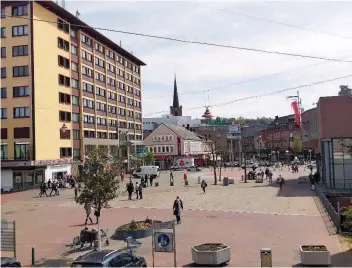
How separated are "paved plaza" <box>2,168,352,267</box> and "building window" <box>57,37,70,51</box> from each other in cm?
2541

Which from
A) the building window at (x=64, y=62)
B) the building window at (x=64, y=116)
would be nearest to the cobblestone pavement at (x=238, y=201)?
the building window at (x=64, y=116)

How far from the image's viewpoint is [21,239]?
23.8 metres

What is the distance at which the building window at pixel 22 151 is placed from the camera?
56.1m

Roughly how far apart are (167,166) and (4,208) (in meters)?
70.5

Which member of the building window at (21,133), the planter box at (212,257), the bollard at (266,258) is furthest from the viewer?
the building window at (21,133)

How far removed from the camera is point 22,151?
5653 cm

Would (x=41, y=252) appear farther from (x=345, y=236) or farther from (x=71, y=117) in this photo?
(x=71, y=117)

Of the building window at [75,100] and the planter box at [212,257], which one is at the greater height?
the building window at [75,100]

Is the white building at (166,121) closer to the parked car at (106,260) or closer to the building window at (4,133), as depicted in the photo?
the building window at (4,133)

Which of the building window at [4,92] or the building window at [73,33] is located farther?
the building window at [73,33]

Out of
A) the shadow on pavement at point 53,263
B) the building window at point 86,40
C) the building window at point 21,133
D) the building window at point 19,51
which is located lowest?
the shadow on pavement at point 53,263

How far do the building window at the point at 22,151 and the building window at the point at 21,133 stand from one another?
982mm

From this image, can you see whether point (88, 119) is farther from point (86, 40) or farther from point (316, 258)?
point (316, 258)

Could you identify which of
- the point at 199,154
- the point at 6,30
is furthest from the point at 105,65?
the point at 199,154
